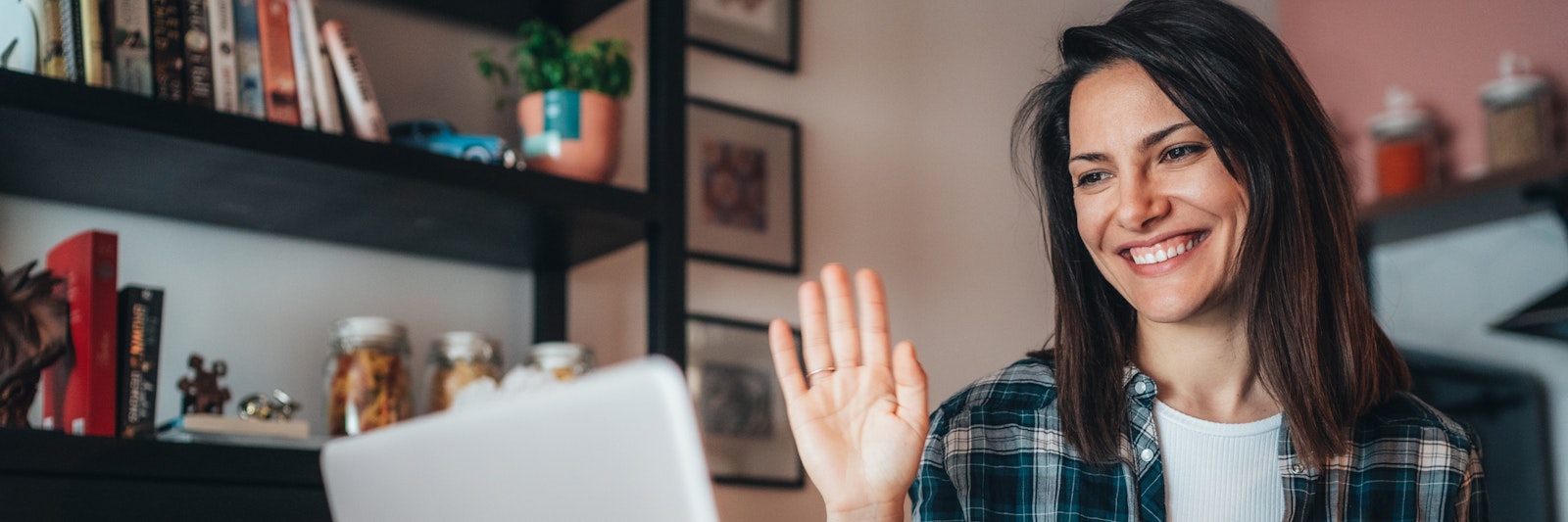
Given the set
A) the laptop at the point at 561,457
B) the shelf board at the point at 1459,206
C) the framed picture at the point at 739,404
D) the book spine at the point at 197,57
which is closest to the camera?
the laptop at the point at 561,457

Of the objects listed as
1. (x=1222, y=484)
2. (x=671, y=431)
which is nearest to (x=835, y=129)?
(x=1222, y=484)

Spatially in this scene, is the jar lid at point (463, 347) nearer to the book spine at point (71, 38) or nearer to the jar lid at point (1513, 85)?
the book spine at point (71, 38)

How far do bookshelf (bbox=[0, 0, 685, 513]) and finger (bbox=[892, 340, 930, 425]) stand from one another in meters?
0.83

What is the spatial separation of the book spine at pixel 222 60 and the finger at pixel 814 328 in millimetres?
898

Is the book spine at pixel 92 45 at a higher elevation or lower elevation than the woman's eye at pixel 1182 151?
higher

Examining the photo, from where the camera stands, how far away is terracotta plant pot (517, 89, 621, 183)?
6.27 feet

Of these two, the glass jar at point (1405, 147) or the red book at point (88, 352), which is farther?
the glass jar at point (1405, 147)

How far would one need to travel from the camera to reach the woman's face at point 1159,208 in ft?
4.50

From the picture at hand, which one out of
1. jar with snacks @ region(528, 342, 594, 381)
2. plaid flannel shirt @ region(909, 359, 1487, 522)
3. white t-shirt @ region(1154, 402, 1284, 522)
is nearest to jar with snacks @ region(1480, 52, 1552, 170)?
plaid flannel shirt @ region(909, 359, 1487, 522)

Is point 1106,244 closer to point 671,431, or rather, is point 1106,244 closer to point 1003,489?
point 1003,489

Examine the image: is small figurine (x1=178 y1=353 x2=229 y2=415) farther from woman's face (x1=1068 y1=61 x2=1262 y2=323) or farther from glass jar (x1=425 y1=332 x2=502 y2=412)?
woman's face (x1=1068 y1=61 x2=1262 y2=323)

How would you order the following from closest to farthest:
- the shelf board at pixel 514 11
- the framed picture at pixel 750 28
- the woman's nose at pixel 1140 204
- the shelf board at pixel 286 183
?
the woman's nose at pixel 1140 204
the shelf board at pixel 286 183
the shelf board at pixel 514 11
the framed picture at pixel 750 28

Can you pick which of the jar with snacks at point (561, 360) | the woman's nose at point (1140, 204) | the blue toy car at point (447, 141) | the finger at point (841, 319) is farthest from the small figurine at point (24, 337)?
the woman's nose at point (1140, 204)

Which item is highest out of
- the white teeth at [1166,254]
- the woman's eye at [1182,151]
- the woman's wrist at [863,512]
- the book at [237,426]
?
the woman's eye at [1182,151]
